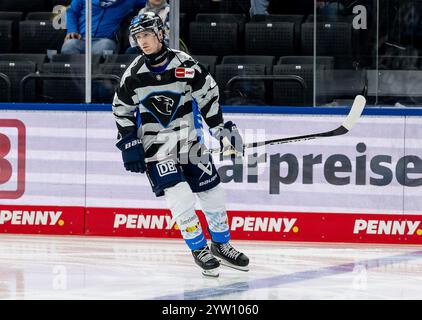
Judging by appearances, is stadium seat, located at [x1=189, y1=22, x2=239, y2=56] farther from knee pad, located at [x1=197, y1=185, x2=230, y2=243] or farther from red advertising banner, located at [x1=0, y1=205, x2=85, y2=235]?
knee pad, located at [x1=197, y1=185, x2=230, y2=243]

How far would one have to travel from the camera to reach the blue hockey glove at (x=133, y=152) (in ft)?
22.7

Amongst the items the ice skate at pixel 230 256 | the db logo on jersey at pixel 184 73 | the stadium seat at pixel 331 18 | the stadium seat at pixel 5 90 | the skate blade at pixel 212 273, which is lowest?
the skate blade at pixel 212 273

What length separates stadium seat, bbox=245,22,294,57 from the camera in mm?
8367

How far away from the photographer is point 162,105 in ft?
23.1

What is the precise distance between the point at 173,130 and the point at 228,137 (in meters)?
0.31

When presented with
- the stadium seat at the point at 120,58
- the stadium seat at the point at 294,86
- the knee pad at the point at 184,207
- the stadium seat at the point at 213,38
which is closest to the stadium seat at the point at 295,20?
the stadium seat at the point at 294,86

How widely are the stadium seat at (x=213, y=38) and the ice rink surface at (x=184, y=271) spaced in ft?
4.30

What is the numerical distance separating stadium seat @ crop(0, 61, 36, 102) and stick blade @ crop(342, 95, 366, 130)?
2.32 meters

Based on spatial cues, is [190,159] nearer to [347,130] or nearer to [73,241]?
[347,130]

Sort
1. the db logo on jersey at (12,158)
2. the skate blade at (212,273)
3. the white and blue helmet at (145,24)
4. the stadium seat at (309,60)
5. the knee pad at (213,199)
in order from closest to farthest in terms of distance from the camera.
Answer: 1. the white and blue helmet at (145,24)
2. the skate blade at (212,273)
3. the knee pad at (213,199)
4. the stadium seat at (309,60)
5. the db logo on jersey at (12,158)

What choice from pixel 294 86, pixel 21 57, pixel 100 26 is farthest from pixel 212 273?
pixel 21 57

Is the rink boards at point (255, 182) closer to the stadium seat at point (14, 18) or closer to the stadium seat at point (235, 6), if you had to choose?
the stadium seat at point (14, 18)

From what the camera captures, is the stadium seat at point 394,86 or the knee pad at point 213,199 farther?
the stadium seat at point 394,86

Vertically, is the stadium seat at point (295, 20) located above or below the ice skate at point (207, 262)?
above
